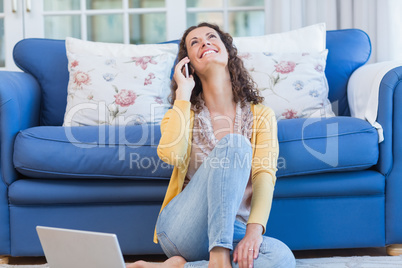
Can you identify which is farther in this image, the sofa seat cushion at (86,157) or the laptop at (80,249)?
the sofa seat cushion at (86,157)

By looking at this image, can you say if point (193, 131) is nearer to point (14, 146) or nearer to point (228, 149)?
point (228, 149)

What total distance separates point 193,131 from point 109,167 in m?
0.37

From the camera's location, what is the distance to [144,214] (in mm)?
1909

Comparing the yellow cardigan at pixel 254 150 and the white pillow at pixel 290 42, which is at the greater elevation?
the white pillow at pixel 290 42

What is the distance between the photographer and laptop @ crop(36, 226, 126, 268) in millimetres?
1218

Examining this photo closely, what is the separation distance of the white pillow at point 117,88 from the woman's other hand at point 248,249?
0.99 m

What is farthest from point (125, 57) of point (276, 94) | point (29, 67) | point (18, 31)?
point (18, 31)

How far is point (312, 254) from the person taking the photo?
199 centimetres

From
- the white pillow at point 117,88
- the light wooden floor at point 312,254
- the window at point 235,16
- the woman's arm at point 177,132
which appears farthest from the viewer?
the window at point 235,16

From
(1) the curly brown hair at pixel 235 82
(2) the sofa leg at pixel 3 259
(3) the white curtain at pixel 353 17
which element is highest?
(3) the white curtain at pixel 353 17

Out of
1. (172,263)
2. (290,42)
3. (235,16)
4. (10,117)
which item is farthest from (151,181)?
(235,16)

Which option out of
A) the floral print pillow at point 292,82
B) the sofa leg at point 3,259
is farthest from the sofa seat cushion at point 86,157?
the floral print pillow at point 292,82

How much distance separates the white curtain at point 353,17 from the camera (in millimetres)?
2887

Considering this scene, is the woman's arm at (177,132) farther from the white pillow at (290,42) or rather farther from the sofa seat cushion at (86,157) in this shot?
the white pillow at (290,42)
